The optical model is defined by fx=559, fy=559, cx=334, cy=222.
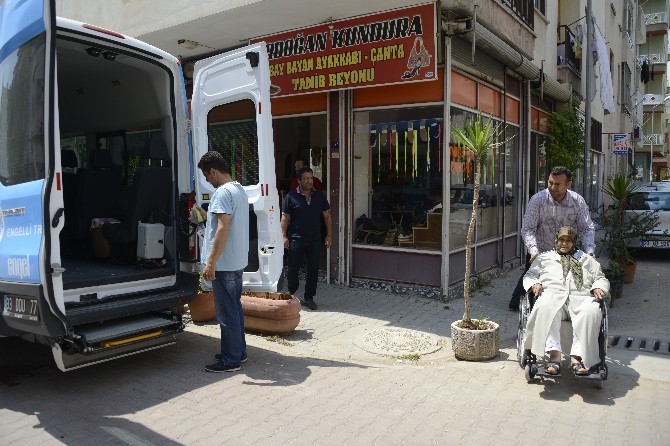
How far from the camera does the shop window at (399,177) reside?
7.86 meters

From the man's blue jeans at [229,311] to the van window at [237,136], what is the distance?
1034 mm

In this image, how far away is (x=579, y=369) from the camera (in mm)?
4395

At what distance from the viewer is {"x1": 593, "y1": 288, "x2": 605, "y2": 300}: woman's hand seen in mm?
4641

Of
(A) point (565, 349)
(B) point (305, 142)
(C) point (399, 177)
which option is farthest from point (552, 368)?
(B) point (305, 142)

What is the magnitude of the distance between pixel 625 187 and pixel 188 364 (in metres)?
7.65

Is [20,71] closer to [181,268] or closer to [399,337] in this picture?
[181,268]

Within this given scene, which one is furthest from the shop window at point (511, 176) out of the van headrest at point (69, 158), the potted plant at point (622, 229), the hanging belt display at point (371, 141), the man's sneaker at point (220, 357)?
the van headrest at point (69, 158)

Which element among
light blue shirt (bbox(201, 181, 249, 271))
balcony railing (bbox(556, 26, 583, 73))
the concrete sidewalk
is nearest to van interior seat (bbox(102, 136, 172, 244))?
light blue shirt (bbox(201, 181, 249, 271))

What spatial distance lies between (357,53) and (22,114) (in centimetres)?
464

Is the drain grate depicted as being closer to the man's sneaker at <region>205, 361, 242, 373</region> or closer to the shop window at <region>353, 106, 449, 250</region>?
the shop window at <region>353, 106, 449, 250</region>

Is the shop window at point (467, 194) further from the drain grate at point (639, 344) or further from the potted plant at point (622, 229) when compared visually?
the drain grate at point (639, 344)

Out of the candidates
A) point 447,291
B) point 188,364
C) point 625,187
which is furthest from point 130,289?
point 625,187

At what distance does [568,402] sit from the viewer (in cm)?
436

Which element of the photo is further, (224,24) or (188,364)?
(224,24)
